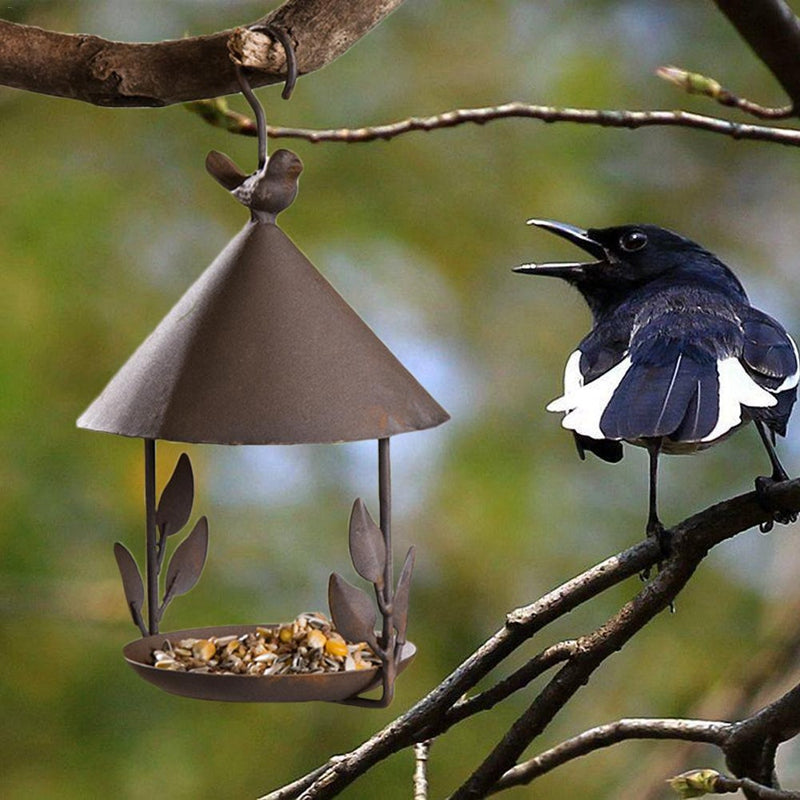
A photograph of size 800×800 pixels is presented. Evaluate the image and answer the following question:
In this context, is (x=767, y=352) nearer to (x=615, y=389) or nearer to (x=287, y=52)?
(x=615, y=389)

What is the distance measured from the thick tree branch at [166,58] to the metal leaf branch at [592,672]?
0.63m

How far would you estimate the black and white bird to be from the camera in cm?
130

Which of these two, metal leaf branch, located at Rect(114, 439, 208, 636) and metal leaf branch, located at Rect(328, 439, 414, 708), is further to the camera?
metal leaf branch, located at Rect(114, 439, 208, 636)

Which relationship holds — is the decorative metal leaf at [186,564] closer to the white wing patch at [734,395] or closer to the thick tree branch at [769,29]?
the white wing patch at [734,395]

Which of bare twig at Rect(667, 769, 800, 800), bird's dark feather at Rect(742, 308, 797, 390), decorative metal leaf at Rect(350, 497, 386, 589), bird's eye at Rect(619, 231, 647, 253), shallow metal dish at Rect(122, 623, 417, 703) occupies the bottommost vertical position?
bare twig at Rect(667, 769, 800, 800)

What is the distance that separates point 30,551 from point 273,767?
2.52 feet

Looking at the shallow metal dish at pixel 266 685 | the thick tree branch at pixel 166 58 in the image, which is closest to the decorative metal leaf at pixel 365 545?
the shallow metal dish at pixel 266 685

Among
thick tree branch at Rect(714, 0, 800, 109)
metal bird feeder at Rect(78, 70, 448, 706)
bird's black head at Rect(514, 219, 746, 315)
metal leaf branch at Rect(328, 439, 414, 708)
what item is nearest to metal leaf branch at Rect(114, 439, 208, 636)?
metal bird feeder at Rect(78, 70, 448, 706)

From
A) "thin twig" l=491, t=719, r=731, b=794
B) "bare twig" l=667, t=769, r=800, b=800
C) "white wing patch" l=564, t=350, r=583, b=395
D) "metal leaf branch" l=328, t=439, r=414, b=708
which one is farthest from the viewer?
"white wing patch" l=564, t=350, r=583, b=395

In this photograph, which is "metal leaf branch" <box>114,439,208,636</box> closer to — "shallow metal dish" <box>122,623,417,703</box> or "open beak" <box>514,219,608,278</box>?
"shallow metal dish" <box>122,623,417,703</box>

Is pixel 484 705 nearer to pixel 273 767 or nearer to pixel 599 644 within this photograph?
pixel 599 644

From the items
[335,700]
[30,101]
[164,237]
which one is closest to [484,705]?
[335,700]

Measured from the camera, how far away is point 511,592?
322 cm

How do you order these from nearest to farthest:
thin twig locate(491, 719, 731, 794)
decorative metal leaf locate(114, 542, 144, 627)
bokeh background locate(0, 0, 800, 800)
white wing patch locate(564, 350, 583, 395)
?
thin twig locate(491, 719, 731, 794), white wing patch locate(564, 350, 583, 395), decorative metal leaf locate(114, 542, 144, 627), bokeh background locate(0, 0, 800, 800)
